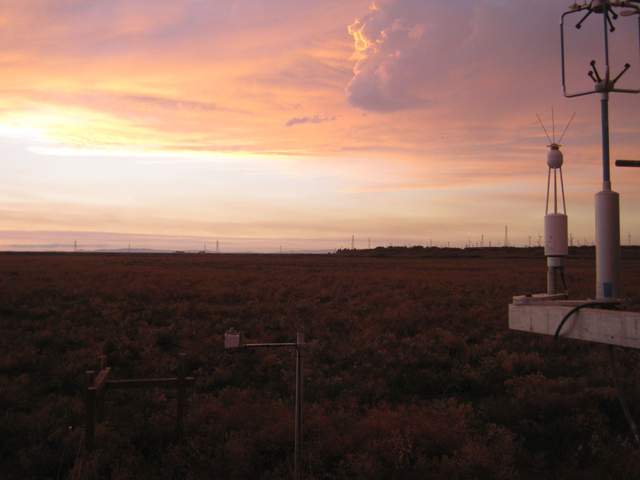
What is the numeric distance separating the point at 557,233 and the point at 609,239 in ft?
1.64

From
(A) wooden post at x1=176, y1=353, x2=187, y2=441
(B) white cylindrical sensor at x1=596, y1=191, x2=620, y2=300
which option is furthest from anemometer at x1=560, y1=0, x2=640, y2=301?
(A) wooden post at x1=176, y1=353, x2=187, y2=441

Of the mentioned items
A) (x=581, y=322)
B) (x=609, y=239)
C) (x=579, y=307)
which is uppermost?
(x=609, y=239)

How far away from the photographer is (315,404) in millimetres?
8688

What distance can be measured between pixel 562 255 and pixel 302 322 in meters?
12.7

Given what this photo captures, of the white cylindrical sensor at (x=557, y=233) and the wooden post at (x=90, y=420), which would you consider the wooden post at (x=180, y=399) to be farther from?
the white cylindrical sensor at (x=557, y=233)

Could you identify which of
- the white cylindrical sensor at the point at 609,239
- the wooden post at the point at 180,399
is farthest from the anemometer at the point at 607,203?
the wooden post at the point at 180,399

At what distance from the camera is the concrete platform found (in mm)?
3697

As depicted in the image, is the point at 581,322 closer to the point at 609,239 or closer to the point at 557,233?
the point at 609,239

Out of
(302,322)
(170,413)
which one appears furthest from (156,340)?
(170,413)

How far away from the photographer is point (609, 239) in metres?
4.16

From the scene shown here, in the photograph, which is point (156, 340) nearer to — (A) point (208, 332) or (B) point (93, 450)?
(A) point (208, 332)

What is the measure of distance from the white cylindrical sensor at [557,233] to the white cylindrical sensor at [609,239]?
0.42 metres

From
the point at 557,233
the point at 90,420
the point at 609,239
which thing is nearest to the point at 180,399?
the point at 90,420

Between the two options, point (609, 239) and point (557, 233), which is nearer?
point (609, 239)
